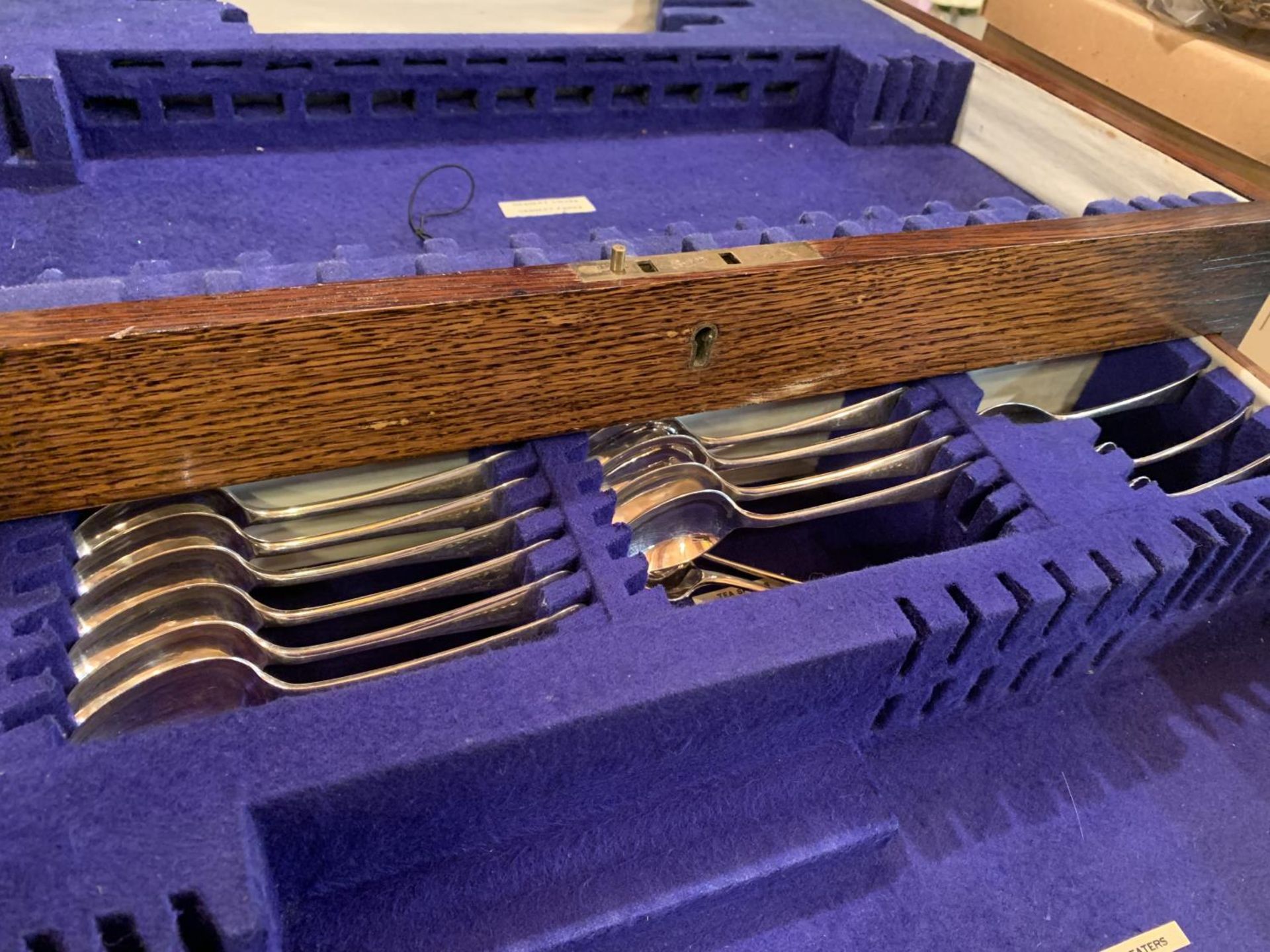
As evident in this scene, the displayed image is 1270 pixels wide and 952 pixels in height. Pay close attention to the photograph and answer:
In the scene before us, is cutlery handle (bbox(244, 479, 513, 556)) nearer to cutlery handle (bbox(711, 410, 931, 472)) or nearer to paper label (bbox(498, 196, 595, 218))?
cutlery handle (bbox(711, 410, 931, 472))

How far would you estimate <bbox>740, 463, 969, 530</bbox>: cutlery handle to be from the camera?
72 centimetres

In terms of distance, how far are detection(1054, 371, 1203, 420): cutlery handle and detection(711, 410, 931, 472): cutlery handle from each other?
148 millimetres

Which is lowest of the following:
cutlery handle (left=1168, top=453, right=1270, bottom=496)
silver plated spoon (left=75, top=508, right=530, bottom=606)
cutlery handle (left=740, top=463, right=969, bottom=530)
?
cutlery handle (left=1168, top=453, right=1270, bottom=496)

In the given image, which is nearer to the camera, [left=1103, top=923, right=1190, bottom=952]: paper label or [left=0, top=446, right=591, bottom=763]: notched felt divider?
[left=0, top=446, right=591, bottom=763]: notched felt divider

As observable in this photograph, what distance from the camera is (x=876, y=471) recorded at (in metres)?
0.75

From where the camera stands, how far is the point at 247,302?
21.9 inches

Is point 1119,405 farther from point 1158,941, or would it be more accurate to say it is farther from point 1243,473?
point 1158,941

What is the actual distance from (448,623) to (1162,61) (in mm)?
1342

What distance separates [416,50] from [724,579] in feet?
2.17

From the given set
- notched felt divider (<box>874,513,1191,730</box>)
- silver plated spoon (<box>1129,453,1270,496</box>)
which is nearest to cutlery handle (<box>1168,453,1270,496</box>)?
silver plated spoon (<box>1129,453,1270,496</box>)

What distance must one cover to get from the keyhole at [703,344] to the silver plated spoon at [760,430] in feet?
0.23

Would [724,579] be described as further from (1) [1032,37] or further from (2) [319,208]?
(1) [1032,37]

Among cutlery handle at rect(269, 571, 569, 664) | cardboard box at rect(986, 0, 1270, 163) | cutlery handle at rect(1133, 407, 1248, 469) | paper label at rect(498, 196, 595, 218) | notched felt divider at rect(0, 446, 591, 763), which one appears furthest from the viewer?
cardboard box at rect(986, 0, 1270, 163)

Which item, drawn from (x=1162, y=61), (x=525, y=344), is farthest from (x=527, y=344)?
(x=1162, y=61)
